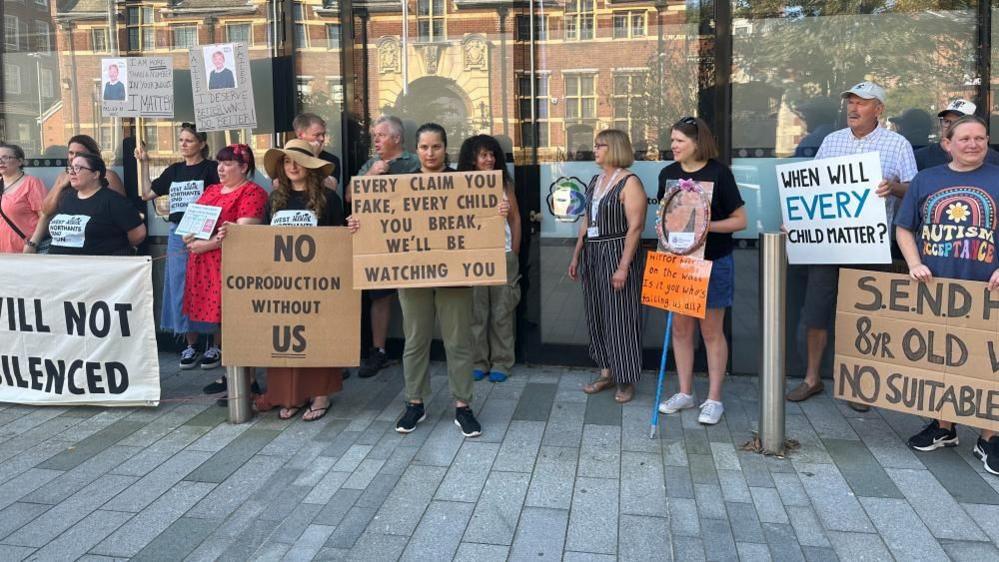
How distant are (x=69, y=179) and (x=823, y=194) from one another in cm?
508

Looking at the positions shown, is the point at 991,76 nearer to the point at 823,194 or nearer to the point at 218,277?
the point at 823,194

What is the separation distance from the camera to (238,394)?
4848 mm

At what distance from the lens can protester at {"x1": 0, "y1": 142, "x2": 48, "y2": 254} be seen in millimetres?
6023

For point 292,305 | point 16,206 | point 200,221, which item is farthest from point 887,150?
point 16,206

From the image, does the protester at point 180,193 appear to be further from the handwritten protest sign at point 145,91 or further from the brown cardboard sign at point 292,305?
the brown cardboard sign at point 292,305

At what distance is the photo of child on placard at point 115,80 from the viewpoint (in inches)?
226

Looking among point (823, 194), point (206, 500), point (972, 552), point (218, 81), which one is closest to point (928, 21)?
point (823, 194)

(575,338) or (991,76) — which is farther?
(575,338)

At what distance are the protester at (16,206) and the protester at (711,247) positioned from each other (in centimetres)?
480

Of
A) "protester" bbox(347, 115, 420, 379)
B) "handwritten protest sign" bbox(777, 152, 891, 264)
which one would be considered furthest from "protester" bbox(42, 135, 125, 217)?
"handwritten protest sign" bbox(777, 152, 891, 264)

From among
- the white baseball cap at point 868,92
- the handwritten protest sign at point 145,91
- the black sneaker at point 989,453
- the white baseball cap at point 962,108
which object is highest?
the handwritten protest sign at point 145,91

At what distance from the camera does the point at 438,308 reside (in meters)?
4.63

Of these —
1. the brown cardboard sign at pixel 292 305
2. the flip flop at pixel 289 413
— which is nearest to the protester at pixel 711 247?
the brown cardboard sign at pixel 292 305

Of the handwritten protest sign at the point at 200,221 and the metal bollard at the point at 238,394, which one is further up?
the handwritten protest sign at the point at 200,221
